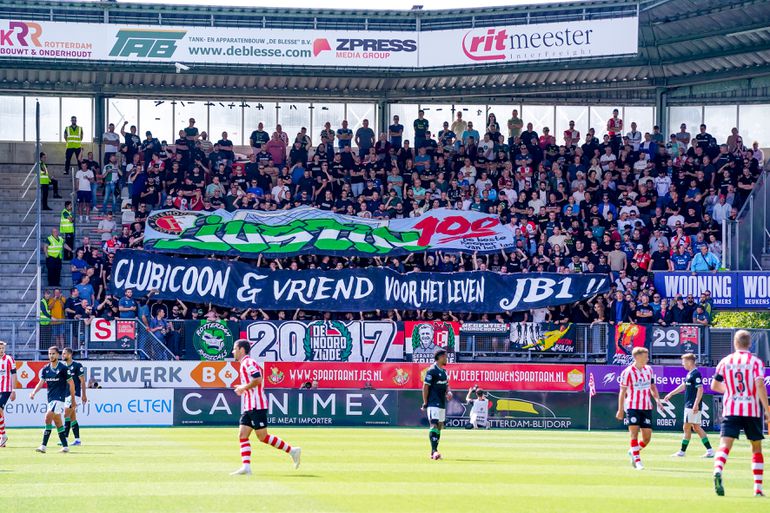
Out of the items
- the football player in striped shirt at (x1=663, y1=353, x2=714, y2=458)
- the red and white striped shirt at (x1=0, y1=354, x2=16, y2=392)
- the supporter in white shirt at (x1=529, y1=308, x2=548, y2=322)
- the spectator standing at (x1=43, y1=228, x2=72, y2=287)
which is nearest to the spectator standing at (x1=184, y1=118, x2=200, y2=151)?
the spectator standing at (x1=43, y1=228, x2=72, y2=287)

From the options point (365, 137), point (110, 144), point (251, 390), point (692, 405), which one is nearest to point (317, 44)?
point (365, 137)

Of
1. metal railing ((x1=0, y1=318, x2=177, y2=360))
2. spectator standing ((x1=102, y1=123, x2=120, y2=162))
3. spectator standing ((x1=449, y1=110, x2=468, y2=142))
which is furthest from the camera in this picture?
spectator standing ((x1=449, y1=110, x2=468, y2=142))

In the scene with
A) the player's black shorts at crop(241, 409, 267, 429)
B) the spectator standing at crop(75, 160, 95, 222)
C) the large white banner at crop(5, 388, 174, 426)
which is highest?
the spectator standing at crop(75, 160, 95, 222)

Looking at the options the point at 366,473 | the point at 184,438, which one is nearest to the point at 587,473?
the point at 366,473

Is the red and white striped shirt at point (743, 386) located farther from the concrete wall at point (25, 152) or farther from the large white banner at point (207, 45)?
the concrete wall at point (25, 152)

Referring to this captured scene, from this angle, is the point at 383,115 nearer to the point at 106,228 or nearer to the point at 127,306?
the point at 106,228

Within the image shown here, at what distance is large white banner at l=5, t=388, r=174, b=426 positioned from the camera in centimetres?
3167

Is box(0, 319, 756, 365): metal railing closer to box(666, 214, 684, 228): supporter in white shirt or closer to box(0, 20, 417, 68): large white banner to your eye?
box(666, 214, 684, 228): supporter in white shirt

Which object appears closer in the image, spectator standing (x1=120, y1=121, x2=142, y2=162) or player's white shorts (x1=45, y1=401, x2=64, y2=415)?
player's white shorts (x1=45, y1=401, x2=64, y2=415)

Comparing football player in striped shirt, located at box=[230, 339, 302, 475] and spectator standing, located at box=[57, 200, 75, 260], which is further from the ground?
spectator standing, located at box=[57, 200, 75, 260]

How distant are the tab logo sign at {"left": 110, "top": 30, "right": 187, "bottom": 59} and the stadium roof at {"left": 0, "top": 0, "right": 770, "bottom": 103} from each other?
1.69 feet

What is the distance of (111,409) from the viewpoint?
31.8m

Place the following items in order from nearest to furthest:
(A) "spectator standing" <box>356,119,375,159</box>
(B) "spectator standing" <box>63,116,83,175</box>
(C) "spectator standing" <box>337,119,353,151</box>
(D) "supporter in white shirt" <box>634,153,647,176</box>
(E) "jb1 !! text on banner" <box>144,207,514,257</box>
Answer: (E) "jb1 !! text on banner" <box>144,207,514,257</box> → (D) "supporter in white shirt" <box>634,153,647,176</box> → (B) "spectator standing" <box>63,116,83,175</box> → (C) "spectator standing" <box>337,119,353,151</box> → (A) "spectator standing" <box>356,119,375,159</box>

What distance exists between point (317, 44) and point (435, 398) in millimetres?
24336
